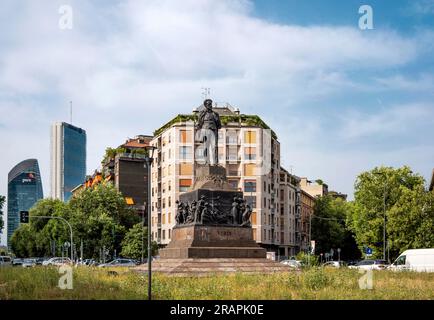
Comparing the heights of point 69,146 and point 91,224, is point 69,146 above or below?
above

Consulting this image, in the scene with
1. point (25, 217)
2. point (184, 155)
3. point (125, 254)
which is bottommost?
point (125, 254)

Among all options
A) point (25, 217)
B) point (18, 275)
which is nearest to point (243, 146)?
point (25, 217)

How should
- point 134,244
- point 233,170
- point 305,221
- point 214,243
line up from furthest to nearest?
1. point 305,221
2. point 233,170
3. point 134,244
4. point 214,243

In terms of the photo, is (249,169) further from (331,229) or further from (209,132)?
(209,132)

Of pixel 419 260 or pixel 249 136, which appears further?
pixel 249 136

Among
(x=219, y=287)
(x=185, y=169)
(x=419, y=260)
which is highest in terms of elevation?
(x=185, y=169)

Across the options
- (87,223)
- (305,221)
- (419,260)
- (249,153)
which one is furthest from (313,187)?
(419,260)

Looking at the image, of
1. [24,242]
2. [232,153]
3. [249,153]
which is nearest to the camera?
[232,153]

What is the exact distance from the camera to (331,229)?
100750mm

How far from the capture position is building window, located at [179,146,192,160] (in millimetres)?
81625

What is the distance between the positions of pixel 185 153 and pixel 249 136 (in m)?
8.18
